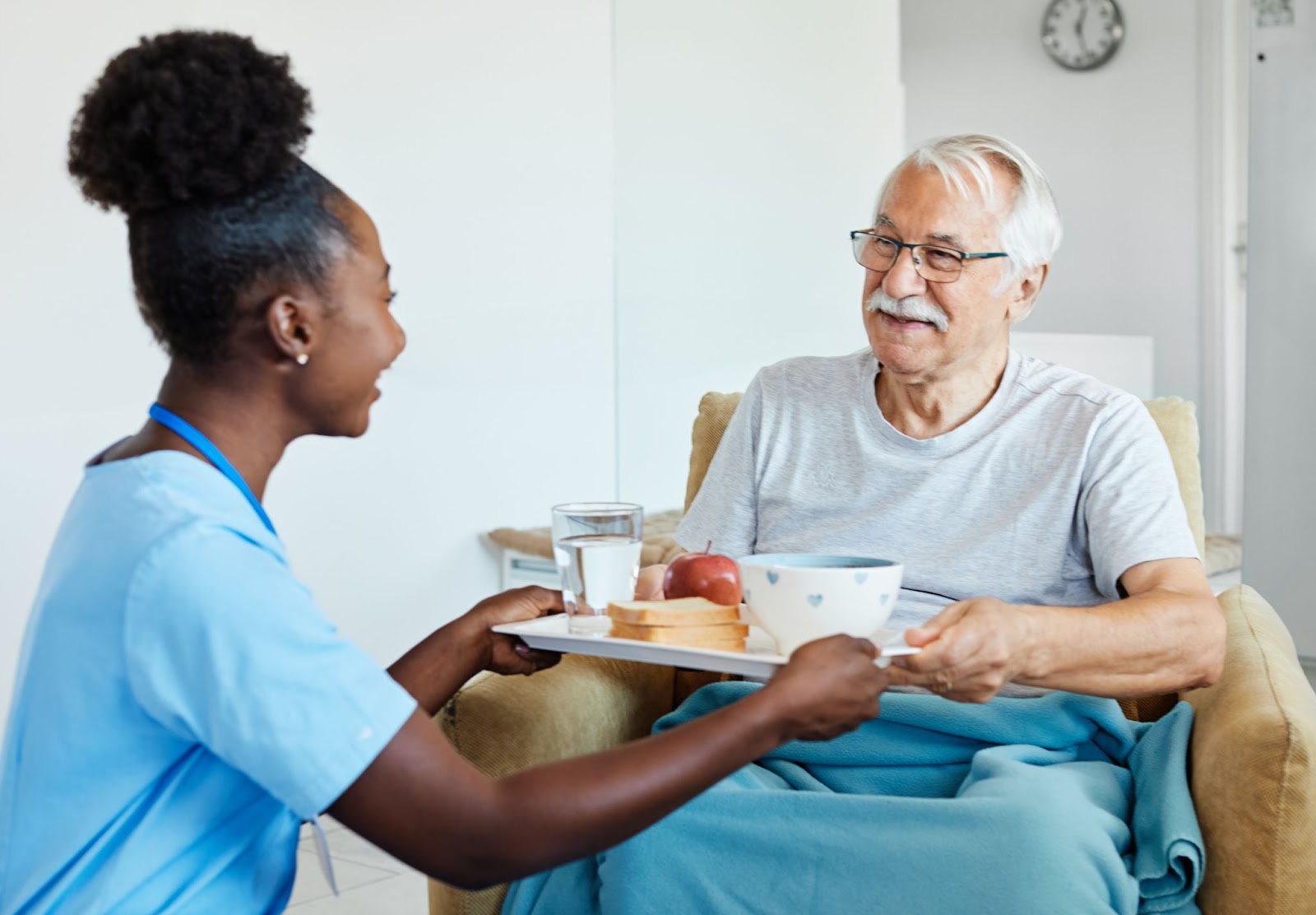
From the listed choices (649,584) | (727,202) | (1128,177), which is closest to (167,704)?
(649,584)

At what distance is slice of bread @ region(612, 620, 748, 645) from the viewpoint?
3.92 ft

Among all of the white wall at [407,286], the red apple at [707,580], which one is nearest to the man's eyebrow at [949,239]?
the red apple at [707,580]

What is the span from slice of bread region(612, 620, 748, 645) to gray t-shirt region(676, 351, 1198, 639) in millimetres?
410

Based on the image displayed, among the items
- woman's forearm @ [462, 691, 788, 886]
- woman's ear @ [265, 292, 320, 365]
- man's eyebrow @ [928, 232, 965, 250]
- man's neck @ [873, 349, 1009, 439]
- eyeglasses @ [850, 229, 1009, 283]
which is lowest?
woman's forearm @ [462, 691, 788, 886]

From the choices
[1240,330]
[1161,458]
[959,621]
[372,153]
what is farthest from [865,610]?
[372,153]

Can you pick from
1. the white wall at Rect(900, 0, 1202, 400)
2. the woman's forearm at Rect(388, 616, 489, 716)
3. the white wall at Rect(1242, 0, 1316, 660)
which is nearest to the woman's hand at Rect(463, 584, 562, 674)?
the woman's forearm at Rect(388, 616, 489, 716)

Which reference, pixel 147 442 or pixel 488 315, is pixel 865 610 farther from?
pixel 488 315

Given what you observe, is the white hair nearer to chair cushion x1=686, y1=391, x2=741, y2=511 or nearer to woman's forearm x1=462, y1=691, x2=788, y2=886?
chair cushion x1=686, y1=391, x2=741, y2=511

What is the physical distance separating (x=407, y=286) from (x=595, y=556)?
1931 mm

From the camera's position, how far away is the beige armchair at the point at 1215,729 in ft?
Answer: 3.98

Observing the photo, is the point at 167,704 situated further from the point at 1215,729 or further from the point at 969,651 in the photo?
the point at 1215,729

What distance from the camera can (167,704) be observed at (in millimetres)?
902

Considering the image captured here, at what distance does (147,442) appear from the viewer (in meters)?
1.00

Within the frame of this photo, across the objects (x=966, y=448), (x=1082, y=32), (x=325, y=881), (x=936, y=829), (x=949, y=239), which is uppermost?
(x=1082, y=32)
